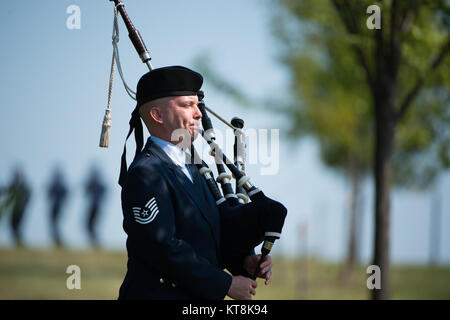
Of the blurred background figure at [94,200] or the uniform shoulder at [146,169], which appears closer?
the uniform shoulder at [146,169]

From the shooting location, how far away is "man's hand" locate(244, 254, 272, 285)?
3.31 meters

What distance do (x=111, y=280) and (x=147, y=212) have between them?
9.57 m

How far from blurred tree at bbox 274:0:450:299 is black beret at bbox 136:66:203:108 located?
4.55m

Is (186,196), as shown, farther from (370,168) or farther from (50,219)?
(370,168)

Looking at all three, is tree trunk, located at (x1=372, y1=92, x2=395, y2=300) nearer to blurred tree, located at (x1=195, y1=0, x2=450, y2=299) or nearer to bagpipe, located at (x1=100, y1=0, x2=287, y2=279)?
blurred tree, located at (x1=195, y1=0, x2=450, y2=299)

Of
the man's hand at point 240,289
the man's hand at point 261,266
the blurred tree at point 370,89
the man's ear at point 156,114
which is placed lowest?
the man's hand at point 240,289

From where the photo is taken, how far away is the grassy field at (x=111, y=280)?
10344 mm

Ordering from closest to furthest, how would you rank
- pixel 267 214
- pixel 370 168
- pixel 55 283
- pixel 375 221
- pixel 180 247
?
pixel 180 247
pixel 267 214
pixel 375 221
pixel 55 283
pixel 370 168

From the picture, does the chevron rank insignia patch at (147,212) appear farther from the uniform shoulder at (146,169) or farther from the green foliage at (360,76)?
the green foliage at (360,76)

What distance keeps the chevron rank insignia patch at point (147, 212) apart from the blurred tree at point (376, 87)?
16.4 feet

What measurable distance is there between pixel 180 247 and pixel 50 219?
9.42 metres

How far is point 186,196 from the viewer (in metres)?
3.25

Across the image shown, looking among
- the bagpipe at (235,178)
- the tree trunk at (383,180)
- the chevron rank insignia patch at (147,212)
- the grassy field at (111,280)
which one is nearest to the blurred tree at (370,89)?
the tree trunk at (383,180)
